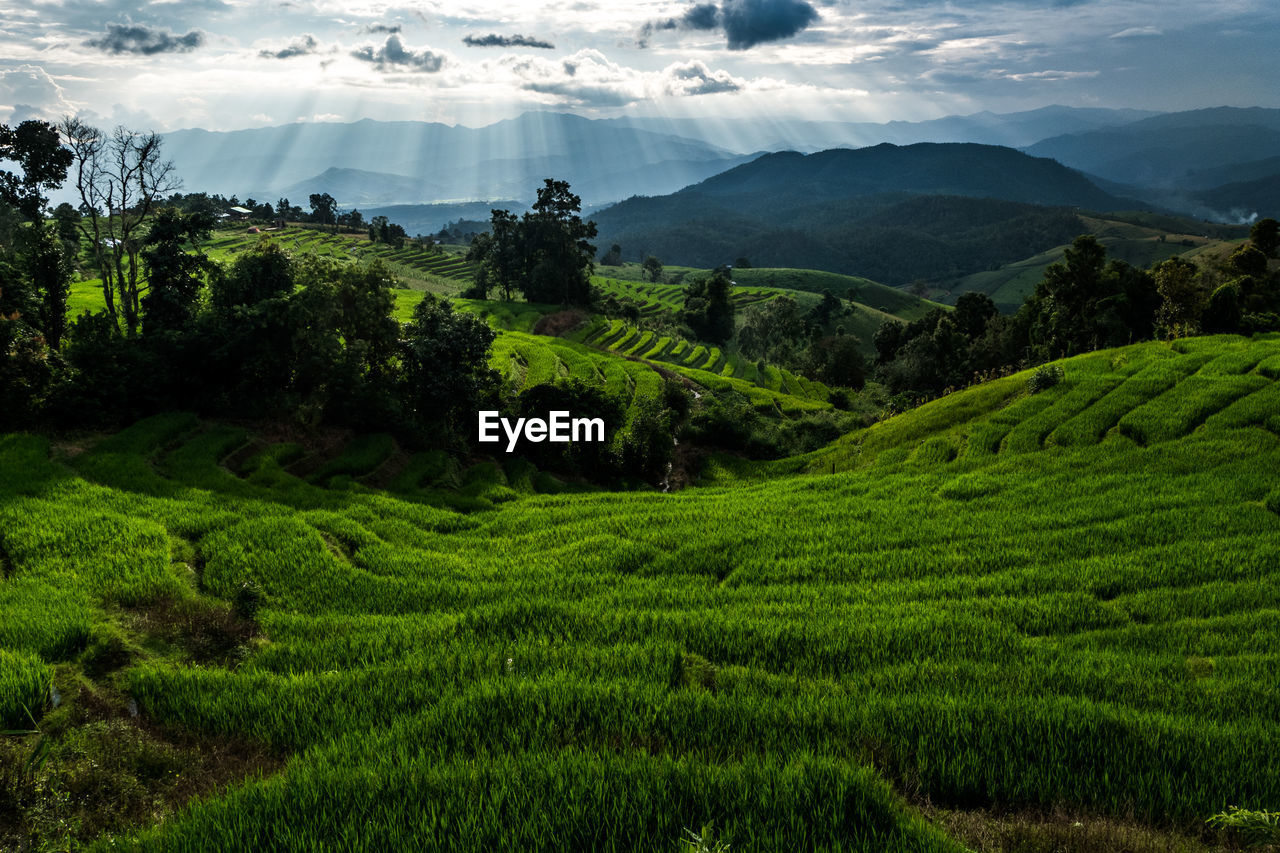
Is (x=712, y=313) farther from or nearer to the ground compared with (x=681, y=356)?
farther from the ground

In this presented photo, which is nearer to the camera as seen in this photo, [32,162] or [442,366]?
[442,366]

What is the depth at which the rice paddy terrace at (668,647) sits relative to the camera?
6977 mm

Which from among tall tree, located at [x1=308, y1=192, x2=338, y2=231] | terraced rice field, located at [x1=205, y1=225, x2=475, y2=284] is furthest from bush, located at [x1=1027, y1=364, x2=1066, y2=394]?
tall tree, located at [x1=308, y1=192, x2=338, y2=231]

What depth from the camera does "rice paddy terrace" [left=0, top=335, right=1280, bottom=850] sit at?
6.98 m

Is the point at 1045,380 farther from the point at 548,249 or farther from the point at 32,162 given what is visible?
the point at 548,249

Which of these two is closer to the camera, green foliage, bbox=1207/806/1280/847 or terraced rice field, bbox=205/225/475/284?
green foliage, bbox=1207/806/1280/847

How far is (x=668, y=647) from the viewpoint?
37.7 ft

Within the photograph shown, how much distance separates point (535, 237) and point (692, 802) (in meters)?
90.8

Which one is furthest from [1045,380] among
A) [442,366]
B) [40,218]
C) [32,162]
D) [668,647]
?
[32,162]

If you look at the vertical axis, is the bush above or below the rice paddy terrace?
above

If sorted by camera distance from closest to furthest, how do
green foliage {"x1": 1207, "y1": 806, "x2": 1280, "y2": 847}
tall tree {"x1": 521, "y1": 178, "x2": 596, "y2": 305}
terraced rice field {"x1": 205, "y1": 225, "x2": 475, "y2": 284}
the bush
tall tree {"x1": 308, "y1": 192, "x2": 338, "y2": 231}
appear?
green foliage {"x1": 1207, "y1": 806, "x2": 1280, "y2": 847}, the bush, tall tree {"x1": 521, "y1": 178, "x2": 596, "y2": 305}, terraced rice field {"x1": 205, "y1": 225, "x2": 475, "y2": 284}, tall tree {"x1": 308, "y1": 192, "x2": 338, "y2": 231}

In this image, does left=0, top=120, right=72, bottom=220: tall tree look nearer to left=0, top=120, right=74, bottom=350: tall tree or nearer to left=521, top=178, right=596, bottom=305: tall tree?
left=0, top=120, right=74, bottom=350: tall tree

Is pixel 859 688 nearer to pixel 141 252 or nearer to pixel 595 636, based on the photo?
pixel 595 636

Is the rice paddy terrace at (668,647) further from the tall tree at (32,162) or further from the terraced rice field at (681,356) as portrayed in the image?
the terraced rice field at (681,356)
